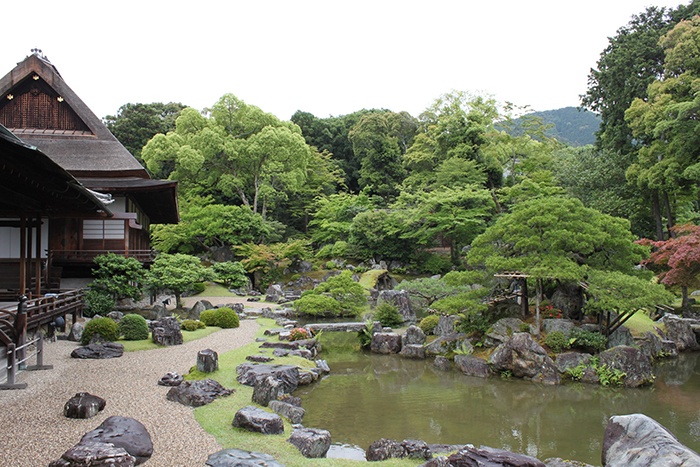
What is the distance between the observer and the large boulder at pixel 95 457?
188 inches

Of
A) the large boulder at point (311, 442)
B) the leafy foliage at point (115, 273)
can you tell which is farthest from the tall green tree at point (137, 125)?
the large boulder at point (311, 442)

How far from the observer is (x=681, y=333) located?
15.1 m

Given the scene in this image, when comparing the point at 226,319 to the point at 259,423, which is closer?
the point at 259,423

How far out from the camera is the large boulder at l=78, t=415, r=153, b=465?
5391 millimetres

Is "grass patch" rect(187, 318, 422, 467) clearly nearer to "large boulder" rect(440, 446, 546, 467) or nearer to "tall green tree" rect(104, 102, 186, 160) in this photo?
"large boulder" rect(440, 446, 546, 467)

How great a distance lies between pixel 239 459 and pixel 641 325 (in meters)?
14.4

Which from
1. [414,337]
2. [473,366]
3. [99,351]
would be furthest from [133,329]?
[473,366]

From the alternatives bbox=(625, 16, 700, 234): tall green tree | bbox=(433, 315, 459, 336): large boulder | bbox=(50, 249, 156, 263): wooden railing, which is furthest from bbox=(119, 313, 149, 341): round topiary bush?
bbox=(625, 16, 700, 234): tall green tree

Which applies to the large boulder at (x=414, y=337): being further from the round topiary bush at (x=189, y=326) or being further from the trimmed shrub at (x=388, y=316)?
the round topiary bush at (x=189, y=326)

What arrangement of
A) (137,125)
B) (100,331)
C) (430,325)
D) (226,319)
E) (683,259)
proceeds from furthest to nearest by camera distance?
(137,125) → (226,319) → (430,325) → (683,259) → (100,331)

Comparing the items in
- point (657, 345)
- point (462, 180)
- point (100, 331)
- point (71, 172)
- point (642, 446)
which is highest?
point (462, 180)

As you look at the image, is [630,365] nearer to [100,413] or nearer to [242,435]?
[242,435]

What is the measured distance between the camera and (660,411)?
31.0 feet

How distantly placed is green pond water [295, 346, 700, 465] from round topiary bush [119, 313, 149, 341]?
5.00m
